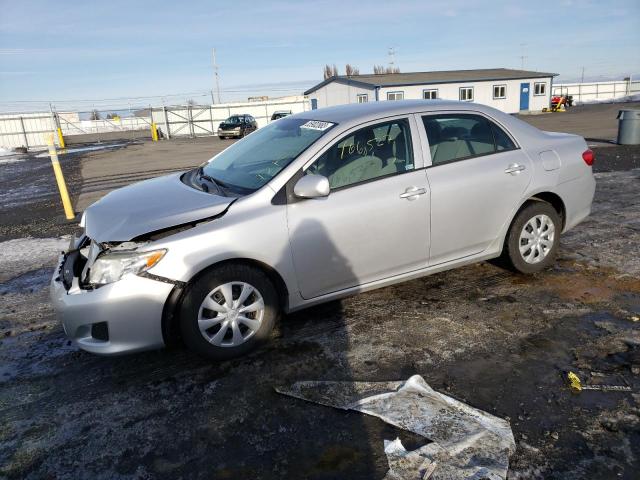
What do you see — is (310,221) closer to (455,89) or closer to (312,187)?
(312,187)

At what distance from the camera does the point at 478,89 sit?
40906 millimetres

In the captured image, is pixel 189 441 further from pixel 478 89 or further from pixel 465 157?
pixel 478 89

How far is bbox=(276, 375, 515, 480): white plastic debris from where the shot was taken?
7.71ft

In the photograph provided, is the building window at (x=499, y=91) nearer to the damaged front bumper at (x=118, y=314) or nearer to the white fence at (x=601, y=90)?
the white fence at (x=601, y=90)

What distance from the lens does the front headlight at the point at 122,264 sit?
305cm

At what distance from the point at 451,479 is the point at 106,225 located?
8.90ft

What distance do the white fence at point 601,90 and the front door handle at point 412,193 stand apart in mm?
67992

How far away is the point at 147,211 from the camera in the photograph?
3396 millimetres

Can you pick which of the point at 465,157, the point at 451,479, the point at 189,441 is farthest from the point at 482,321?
the point at 189,441

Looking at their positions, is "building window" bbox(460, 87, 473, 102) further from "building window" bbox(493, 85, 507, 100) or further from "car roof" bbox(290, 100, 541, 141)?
"car roof" bbox(290, 100, 541, 141)

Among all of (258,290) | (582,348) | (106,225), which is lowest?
(582,348)

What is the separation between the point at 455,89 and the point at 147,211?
4079cm

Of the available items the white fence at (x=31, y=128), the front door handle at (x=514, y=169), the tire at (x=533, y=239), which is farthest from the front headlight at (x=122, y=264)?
the white fence at (x=31, y=128)

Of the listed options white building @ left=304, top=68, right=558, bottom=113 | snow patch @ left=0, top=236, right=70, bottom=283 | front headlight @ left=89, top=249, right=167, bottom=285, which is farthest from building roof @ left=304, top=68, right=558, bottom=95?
front headlight @ left=89, top=249, right=167, bottom=285
